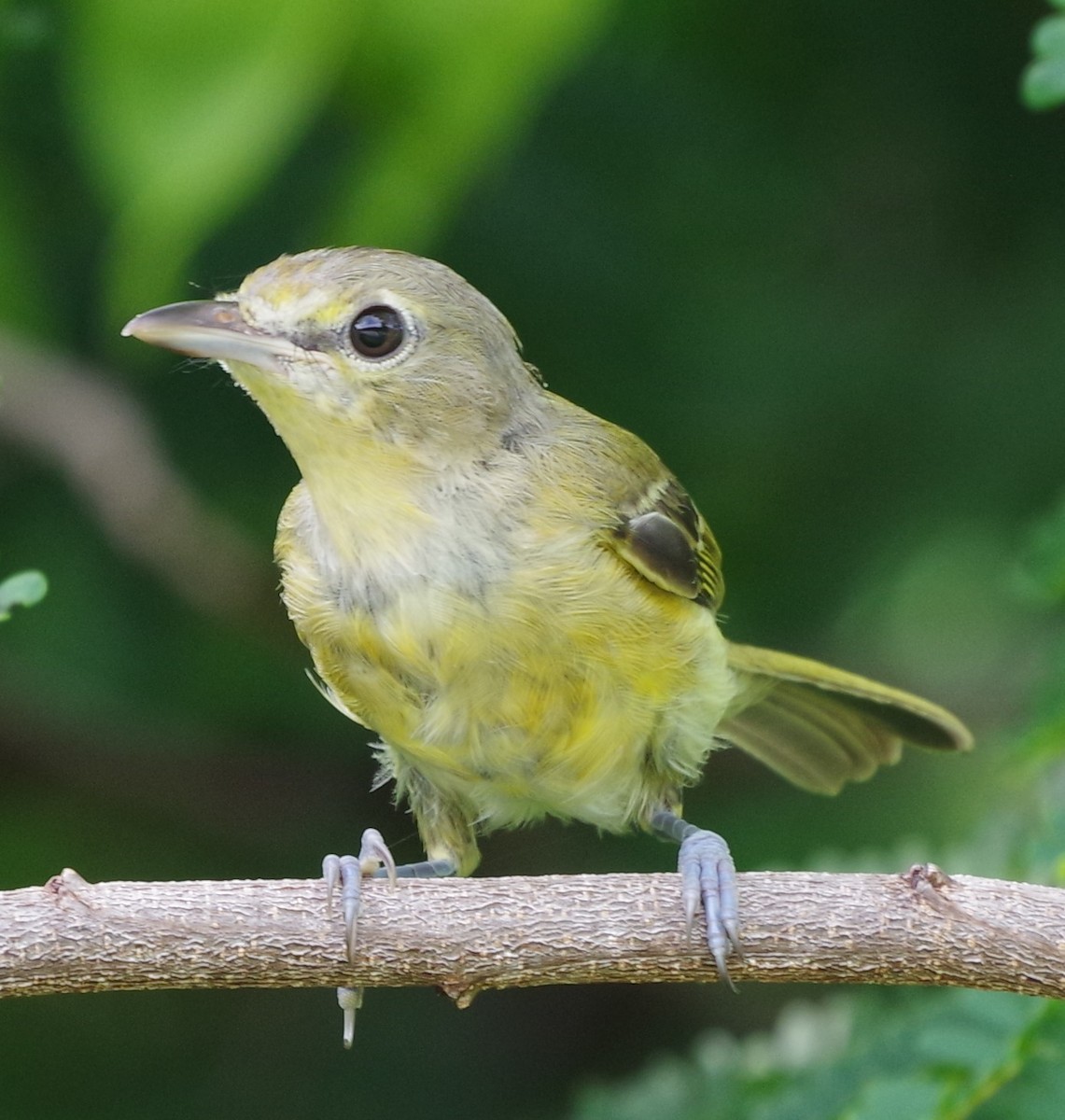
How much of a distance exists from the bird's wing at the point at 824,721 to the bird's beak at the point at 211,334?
1.63 metres

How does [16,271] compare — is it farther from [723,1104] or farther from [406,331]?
[723,1104]

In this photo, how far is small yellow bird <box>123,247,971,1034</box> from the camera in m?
3.29

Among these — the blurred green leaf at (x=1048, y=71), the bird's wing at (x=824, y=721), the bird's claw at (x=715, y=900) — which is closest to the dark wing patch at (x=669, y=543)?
the bird's wing at (x=824, y=721)

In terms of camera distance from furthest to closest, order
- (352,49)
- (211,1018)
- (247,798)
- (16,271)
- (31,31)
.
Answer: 1. (211,1018)
2. (247,798)
3. (16,271)
4. (31,31)
5. (352,49)

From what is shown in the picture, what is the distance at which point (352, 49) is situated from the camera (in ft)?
11.0

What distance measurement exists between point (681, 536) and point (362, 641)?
878 millimetres

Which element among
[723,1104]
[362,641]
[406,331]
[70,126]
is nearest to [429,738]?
[362,641]

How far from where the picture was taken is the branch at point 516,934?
2627 mm

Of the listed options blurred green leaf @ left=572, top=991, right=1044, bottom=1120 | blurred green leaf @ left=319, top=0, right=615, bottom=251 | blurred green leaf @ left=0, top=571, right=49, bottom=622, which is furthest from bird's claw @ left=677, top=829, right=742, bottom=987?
blurred green leaf @ left=319, top=0, right=615, bottom=251

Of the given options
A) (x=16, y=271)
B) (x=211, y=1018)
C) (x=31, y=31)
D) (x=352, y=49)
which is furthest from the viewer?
(x=211, y=1018)

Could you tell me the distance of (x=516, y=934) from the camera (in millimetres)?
2711

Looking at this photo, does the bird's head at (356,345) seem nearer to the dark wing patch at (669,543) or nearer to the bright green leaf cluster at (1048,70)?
the dark wing patch at (669,543)

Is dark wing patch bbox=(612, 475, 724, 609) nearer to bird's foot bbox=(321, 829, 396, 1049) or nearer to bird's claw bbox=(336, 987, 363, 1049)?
bird's foot bbox=(321, 829, 396, 1049)

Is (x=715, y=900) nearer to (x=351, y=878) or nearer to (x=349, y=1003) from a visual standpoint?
(x=351, y=878)
